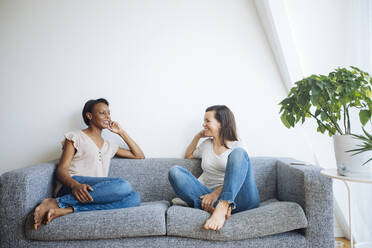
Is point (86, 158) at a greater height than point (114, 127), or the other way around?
point (114, 127)

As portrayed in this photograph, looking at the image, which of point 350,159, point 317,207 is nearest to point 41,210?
point 317,207

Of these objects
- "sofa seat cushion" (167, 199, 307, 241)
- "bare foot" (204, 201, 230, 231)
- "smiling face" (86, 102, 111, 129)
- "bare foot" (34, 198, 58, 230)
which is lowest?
"sofa seat cushion" (167, 199, 307, 241)

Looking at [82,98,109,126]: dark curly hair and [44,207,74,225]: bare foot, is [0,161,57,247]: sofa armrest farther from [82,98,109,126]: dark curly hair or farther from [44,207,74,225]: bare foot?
[82,98,109,126]: dark curly hair

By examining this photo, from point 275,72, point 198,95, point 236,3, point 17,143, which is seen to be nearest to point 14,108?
point 17,143

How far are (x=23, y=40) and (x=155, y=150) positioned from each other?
1.57 metres

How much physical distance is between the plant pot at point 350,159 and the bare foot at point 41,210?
1.65m

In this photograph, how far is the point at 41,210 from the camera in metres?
1.43

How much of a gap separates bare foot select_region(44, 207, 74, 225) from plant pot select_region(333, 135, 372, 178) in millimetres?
1569

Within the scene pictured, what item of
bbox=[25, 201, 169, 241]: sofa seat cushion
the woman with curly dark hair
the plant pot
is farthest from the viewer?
the woman with curly dark hair

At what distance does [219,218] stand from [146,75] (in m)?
1.40

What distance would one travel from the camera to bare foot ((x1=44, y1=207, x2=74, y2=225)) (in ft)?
4.63

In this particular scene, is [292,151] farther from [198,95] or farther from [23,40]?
→ [23,40]

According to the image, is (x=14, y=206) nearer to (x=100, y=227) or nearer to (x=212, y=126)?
(x=100, y=227)

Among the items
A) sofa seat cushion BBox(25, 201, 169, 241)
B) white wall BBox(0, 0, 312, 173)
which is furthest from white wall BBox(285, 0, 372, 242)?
sofa seat cushion BBox(25, 201, 169, 241)
